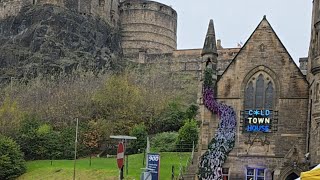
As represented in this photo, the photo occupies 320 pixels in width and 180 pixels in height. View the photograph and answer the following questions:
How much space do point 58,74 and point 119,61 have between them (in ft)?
47.4

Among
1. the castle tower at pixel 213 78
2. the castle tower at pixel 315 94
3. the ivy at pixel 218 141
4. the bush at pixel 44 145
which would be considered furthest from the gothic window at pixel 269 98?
the bush at pixel 44 145

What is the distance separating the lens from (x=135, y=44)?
109 m

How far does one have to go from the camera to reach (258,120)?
41.2 metres

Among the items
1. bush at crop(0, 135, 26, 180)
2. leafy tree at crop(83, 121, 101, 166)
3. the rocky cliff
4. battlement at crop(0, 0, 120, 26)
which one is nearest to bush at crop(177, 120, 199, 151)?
leafy tree at crop(83, 121, 101, 166)

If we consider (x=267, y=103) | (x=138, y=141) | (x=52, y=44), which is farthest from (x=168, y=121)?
(x=52, y=44)

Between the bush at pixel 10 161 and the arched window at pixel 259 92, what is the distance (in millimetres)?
21914

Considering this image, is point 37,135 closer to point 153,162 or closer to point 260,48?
point 260,48

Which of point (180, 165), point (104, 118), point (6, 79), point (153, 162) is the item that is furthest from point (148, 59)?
point (153, 162)

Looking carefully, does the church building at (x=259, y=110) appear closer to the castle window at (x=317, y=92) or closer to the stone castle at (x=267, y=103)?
the stone castle at (x=267, y=103)

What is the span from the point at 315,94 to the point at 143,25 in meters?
73.4

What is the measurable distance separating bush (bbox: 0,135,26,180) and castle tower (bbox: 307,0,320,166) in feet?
84.8

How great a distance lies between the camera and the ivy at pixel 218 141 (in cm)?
4131

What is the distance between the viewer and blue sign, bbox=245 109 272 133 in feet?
134

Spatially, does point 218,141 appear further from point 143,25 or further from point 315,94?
point 143,25
